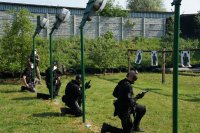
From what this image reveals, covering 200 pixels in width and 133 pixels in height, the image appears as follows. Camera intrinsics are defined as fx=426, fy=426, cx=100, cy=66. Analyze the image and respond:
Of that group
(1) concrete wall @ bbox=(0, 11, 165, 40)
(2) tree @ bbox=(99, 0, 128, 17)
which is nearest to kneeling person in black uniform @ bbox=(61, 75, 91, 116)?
(1) concrete wall @ bbox=(0, 11, 165, 40)

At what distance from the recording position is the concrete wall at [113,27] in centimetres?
3334

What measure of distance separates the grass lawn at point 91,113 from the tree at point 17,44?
3411 mm

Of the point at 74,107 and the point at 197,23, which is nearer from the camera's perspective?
the point at 74,107

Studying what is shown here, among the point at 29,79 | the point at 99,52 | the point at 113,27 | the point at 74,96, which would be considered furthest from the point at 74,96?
the point at 113,27

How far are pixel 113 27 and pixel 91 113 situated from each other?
23.6m

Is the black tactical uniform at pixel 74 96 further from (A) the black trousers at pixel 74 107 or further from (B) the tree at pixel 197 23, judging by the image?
(B) the tree at pixel 197 23

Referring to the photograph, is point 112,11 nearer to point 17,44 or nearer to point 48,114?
point 17,44

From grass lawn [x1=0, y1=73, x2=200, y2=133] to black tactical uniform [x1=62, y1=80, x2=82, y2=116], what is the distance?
0.80 feet

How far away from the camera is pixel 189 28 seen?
40.4m

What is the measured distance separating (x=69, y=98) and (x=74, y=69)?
15.6 m

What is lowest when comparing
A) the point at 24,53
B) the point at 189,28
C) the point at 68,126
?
the point at 68,126

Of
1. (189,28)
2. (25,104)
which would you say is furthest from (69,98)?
(189,28)

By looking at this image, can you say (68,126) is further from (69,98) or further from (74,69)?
(74,69)

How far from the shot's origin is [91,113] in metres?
12.5
